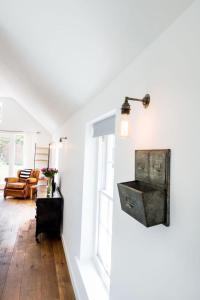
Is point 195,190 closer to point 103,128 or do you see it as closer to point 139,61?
point 139,61

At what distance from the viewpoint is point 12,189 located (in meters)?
6.74

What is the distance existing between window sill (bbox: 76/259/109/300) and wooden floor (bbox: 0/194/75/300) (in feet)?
1.43

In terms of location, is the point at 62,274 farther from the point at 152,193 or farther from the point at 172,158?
the point at 172,158

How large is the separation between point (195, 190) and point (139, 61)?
29.8 inches

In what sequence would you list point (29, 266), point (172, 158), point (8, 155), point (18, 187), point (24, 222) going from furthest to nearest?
point (8, 155)
point (18, 187)
point (24, 222)
point (29, 266)
point (172, 158)

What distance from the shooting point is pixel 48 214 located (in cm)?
387

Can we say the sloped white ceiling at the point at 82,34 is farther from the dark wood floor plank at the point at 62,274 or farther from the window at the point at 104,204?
the dark wood floor plank at the point at 62,274

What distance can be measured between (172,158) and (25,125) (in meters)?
7.70

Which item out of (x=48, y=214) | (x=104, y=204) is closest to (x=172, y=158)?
(x=104, y=204)

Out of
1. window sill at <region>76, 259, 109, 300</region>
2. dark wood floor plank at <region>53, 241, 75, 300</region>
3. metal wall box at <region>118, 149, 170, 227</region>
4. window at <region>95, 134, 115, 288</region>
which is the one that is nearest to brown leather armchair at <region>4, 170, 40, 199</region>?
dark wood floor plank at <region>53, 241, 75, 300</region>

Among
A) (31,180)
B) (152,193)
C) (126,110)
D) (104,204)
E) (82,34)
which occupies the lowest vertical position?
(31,180)

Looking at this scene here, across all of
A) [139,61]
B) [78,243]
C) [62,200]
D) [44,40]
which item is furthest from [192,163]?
[62,200]

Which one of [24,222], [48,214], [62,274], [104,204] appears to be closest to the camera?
[104,204]

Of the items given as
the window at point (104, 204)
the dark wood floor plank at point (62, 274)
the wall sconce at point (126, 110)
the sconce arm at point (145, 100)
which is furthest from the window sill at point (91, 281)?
the sconce arm at point (145, 100)
